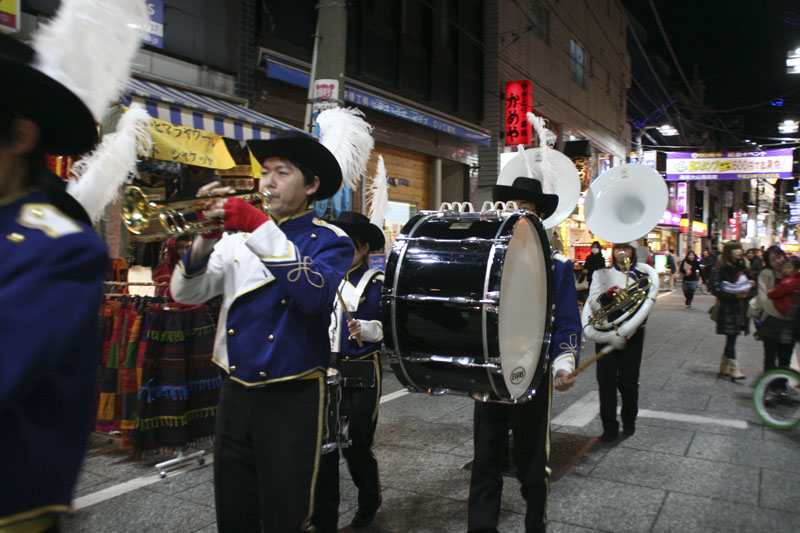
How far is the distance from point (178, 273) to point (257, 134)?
5669mm

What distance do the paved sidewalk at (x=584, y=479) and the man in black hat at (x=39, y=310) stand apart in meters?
1.81

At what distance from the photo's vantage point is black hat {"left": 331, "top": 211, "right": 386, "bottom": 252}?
4188 mm

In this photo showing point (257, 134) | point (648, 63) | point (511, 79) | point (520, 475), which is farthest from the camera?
point (648, 63)

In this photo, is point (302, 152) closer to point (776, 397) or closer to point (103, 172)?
point (103, 172)

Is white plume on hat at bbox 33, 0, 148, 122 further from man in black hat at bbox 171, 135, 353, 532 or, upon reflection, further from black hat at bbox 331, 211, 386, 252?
black hat at bbox 331, 211, 386, 252

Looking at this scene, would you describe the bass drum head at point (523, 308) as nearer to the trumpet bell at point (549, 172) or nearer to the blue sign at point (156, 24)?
the trumpet bell at point (549, 172)

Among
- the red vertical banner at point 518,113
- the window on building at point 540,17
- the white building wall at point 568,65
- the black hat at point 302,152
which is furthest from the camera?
the window on building at point 540,17

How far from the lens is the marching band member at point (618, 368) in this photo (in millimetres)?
5605

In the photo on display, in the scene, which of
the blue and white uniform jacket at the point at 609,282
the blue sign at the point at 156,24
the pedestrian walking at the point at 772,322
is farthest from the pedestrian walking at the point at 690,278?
the blue sign at the point at 156,24

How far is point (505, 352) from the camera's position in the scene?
3.00m

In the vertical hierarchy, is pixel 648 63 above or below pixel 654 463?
above

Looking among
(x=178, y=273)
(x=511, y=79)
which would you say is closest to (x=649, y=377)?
(x=178, y=273)

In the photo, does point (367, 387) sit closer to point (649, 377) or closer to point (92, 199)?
point (92, 199)

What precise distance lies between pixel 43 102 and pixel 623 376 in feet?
17.9
